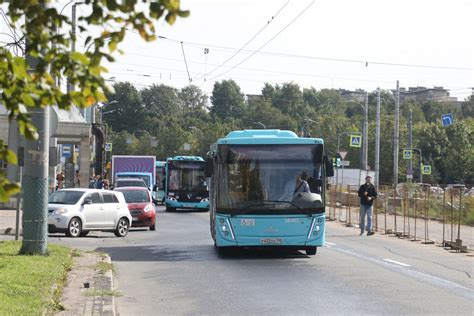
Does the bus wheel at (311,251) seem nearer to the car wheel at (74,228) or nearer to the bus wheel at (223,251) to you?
the bus wheel at (223,251)

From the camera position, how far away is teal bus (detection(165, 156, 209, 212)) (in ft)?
149

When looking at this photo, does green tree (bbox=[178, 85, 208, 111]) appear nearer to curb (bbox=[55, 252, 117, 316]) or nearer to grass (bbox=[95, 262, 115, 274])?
grass (bbox=[95, 262, 115, 274])

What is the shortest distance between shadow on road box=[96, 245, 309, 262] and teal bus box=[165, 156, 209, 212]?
23989 mm

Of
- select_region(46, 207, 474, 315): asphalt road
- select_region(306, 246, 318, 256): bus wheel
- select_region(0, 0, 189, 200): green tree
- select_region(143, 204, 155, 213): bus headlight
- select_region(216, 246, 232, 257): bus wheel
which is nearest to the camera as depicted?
select_region(0, 0, 189, 200): green tree

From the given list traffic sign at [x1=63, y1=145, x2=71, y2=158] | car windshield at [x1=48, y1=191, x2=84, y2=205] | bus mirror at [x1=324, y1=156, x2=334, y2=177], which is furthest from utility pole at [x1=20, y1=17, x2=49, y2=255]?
traffic sign at [x1=63, y1=145, x2=71, y2=158]

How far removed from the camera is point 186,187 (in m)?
45.5

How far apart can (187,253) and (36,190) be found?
4508 mm

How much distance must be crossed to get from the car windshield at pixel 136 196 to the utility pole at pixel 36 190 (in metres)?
14.1

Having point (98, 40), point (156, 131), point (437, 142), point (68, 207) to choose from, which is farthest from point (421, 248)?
point (156, 131)

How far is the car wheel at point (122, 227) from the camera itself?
26047 mm

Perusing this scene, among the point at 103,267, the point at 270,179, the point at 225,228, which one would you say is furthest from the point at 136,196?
the point at 103,267

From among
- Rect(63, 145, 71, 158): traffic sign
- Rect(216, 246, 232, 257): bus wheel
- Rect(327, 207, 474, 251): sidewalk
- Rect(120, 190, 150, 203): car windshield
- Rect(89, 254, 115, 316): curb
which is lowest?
Rect(327, 207, 474, 251): sidewalk

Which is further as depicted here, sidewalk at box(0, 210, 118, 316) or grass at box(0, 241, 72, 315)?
sidewalk at box(0, 210, 118, 316)

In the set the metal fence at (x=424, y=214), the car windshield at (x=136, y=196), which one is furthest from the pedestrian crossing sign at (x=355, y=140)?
the car windshield at (x=136, y=196)
